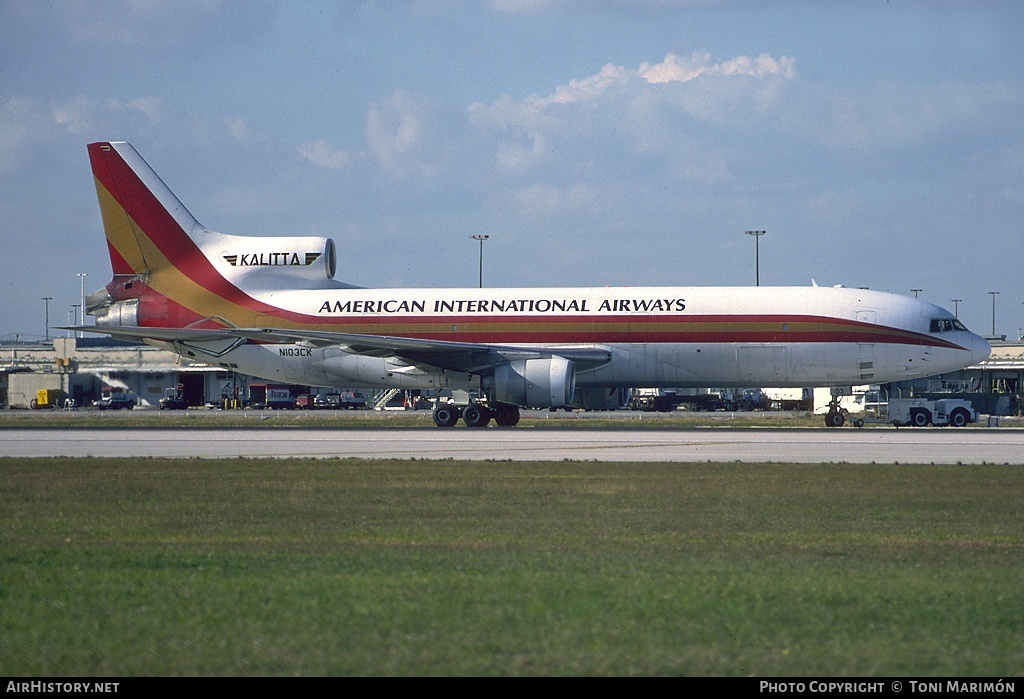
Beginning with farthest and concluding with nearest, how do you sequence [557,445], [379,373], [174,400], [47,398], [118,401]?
[47,398] → [118,401] → [174,400] → [379,373] → [557,445]

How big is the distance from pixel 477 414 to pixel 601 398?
529 centimetres

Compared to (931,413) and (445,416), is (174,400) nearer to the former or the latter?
(445,416)

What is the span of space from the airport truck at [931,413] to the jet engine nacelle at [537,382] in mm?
15665

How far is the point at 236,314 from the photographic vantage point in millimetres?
46906

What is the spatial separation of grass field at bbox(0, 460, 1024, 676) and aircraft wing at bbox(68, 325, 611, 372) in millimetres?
21371

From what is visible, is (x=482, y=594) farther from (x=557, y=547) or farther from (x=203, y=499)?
(x=203, y=499)

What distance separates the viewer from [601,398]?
4578 cm

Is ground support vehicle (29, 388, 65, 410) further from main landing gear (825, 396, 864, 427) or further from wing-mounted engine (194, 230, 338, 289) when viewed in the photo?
main landing gear (825, 396, 864, 427)

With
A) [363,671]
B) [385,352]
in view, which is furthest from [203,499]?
[385,352]

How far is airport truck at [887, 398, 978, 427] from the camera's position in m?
48.7

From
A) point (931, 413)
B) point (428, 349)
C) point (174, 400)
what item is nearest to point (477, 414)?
point (428, 349)

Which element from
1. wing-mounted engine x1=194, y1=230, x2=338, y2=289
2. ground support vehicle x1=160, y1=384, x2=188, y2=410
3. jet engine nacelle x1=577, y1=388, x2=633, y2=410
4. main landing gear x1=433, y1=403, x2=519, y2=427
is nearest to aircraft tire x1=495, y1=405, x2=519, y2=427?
main landing gear x1=433, y1=403, x2=519, y2=427

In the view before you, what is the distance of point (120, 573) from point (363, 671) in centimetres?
448

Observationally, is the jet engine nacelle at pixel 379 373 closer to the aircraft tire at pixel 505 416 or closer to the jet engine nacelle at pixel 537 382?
the aircraft tire at pixel 505 416
